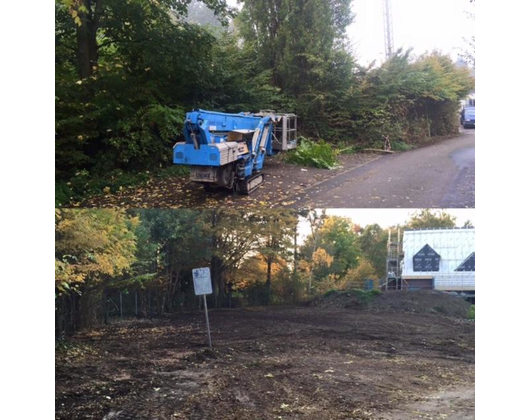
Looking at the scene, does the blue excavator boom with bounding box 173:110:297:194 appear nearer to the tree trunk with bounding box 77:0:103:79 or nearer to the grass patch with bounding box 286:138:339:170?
the grass patch with bounding box 286:138:339:170

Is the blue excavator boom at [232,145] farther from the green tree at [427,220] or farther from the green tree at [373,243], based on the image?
the green tree at [427,220]

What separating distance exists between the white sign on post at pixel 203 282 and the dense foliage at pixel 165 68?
1.74ft

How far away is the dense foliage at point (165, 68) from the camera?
220 centimetres

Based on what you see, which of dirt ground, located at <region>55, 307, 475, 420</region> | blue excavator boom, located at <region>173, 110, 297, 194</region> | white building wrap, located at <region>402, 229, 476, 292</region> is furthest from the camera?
blue excavator boom, located at <region>173, 110, 297, 194</region>

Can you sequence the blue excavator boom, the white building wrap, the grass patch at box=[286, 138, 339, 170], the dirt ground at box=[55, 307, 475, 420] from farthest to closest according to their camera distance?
1. the grass patch at box=[286, 138, 339, 170]
2. the blue excavator boom
3. the white building wrap
4. the dirt ground at box=[55, 307, 475, 420]

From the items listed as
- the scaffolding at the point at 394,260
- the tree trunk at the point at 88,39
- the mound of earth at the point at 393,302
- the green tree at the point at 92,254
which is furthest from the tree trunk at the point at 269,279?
the tree trunk at the point at 88,39

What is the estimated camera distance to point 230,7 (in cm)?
228

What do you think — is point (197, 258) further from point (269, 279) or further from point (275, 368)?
point (275, 368)

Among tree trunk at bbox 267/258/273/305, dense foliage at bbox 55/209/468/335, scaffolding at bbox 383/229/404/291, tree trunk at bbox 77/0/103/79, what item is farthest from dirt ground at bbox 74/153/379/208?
tree trunk at bbox 77/0/103/79

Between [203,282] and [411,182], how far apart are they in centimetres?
108

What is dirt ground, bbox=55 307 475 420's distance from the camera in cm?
194

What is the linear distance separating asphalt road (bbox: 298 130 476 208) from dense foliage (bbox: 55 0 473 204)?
0.67 ft

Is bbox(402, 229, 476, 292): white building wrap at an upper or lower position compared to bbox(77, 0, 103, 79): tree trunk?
lower

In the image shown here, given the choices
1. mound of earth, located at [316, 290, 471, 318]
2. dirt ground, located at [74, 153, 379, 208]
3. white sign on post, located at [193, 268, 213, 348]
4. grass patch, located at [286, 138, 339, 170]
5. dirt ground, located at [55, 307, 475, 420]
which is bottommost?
dirt ground, located at [55, 307, 475, 420]
